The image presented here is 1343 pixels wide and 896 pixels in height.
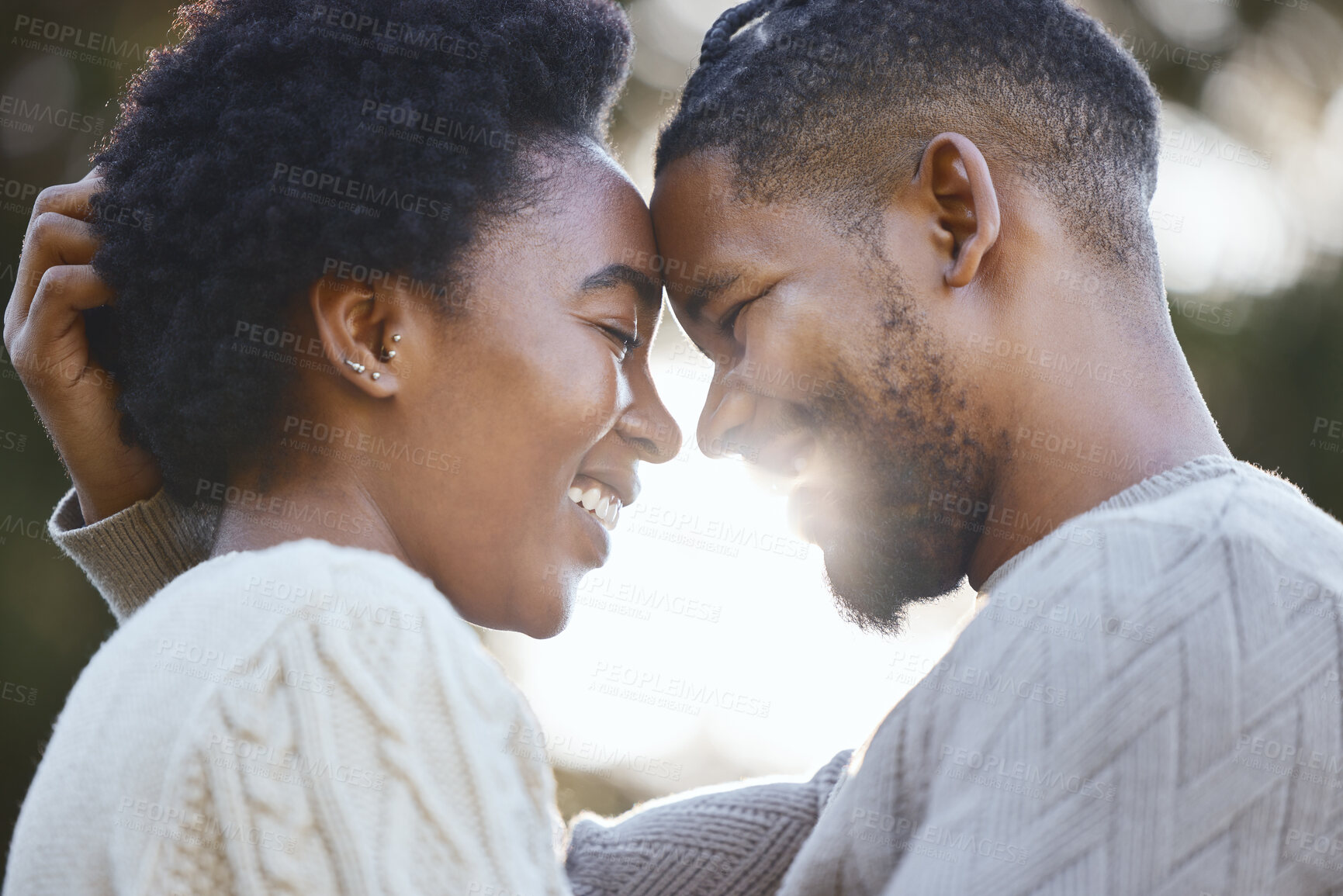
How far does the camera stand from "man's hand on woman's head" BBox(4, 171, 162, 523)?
7.08 ft

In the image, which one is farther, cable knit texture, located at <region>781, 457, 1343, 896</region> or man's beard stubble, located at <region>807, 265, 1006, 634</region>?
man's beard stubble, located at <region>807, 265, 1006, 634</region>

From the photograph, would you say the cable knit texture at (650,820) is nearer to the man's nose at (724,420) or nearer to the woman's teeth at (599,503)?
the woman's teeth at (599,503)

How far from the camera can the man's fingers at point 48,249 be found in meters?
2.18

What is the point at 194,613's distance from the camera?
5.31ft

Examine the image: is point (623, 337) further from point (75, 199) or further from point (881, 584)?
point (75, 199)

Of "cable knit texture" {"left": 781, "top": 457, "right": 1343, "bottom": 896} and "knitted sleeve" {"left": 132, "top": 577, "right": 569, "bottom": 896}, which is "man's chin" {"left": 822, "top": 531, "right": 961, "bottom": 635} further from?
"knitted sleeve" {"left": 132, "top": 577, "right": 569, "bottom": 896}

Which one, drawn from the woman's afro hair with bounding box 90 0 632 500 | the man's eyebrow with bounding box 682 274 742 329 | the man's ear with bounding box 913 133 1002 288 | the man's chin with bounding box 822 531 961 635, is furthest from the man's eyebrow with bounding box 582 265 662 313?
the man's chin with bounding box 822 531 961 635

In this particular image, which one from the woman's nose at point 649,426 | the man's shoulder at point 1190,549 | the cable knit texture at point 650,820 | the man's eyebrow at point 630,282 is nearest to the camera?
the man's shoulder at point 1190,549

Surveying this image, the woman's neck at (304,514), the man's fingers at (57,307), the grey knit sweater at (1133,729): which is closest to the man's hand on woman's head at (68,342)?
the man's fingers at (57,307)

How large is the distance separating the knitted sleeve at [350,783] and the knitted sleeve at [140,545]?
0.89m

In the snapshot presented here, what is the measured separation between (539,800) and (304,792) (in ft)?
1.14

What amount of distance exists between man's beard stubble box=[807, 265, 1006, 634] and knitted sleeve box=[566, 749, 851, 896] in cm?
51

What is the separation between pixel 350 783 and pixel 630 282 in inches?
48.4

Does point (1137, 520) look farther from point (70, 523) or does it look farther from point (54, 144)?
point (54, 144)
